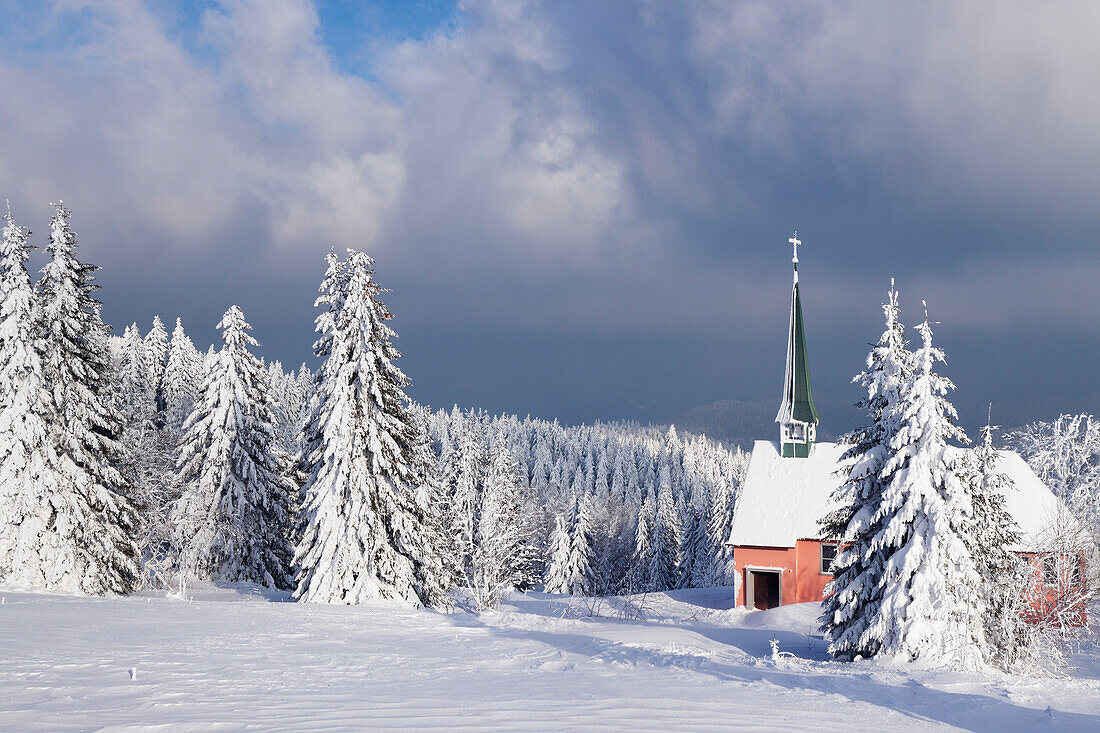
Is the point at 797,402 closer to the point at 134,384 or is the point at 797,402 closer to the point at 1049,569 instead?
the point at 1049,569

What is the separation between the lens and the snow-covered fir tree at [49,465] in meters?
20.6

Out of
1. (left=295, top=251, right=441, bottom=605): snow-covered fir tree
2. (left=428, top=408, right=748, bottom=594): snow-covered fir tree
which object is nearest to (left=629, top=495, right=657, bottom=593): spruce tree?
(left=428, top=408, right=748, bottom=594): snow-covered fir tree

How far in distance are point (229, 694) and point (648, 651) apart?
21.0 feet

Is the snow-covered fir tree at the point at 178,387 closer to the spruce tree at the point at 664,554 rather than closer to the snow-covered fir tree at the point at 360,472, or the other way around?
the snow-covered fir tree at the point at 360,472

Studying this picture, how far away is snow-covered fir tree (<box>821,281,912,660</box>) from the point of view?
1518 cm

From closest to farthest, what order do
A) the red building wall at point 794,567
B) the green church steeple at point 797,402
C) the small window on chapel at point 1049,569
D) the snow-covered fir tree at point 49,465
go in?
1. the small window on chapel at point 1049,569
2. the snow-covered fir tree at point 49,465
3. the red building wall at point 794,567
4. the green church steeple at point 797,402

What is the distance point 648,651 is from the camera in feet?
37.6

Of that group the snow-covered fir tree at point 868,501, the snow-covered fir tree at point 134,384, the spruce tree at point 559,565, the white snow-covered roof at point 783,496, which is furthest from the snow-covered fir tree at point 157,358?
the snow-covered fir tree at point 868,501

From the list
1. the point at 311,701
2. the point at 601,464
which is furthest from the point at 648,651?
the point at 601,464

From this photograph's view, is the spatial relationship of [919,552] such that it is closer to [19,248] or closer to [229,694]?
[229,694]

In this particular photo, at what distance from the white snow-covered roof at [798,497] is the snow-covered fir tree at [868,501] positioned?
11.6 meters

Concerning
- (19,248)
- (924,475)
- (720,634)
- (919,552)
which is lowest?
(720,634)

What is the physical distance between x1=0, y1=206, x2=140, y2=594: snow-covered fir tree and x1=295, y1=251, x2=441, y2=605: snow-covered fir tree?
6335mm

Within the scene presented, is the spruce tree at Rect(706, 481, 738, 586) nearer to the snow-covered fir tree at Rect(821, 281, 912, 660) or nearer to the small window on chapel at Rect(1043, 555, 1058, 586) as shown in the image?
the small window on chapel at Rect(1043, 555, 1058, 586)
